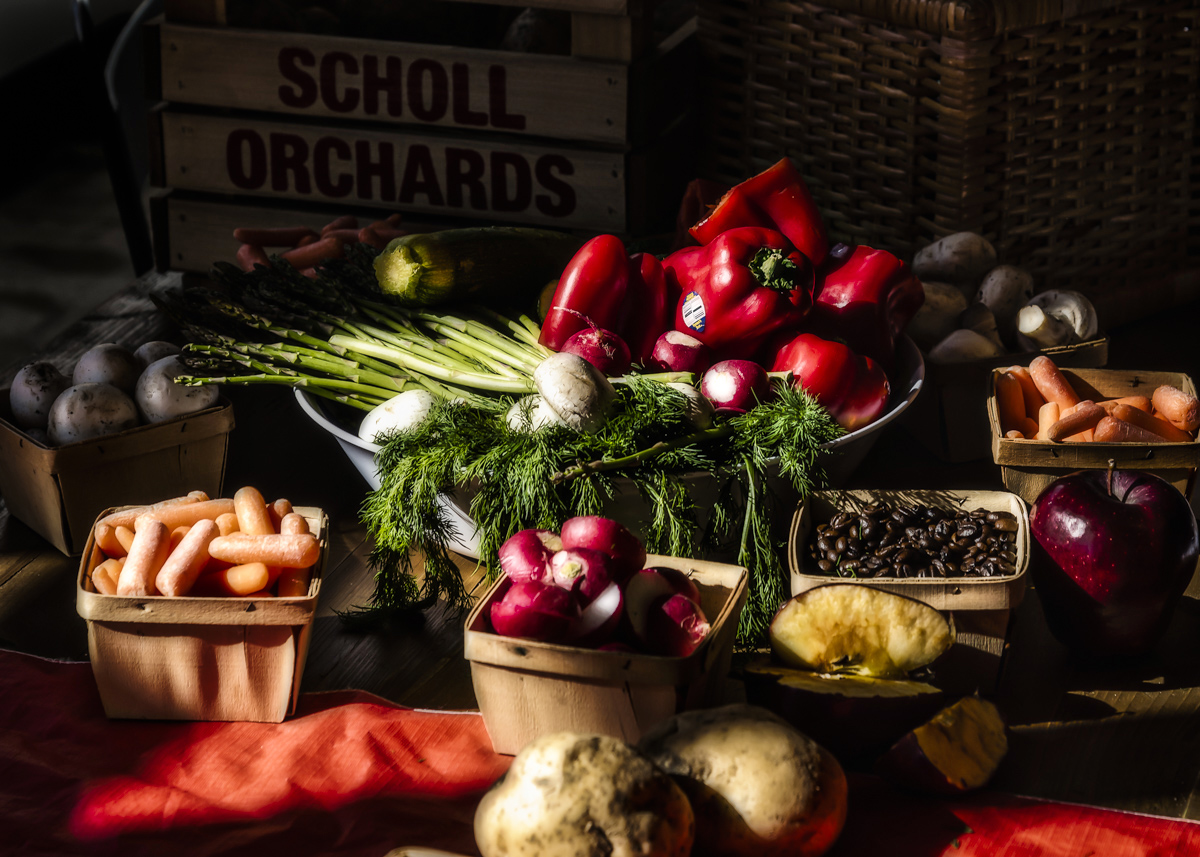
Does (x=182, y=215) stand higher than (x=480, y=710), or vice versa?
(x=182, y=215)

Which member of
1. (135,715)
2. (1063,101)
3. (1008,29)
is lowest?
(135,715)

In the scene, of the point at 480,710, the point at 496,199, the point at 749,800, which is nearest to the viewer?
the point at 749,800

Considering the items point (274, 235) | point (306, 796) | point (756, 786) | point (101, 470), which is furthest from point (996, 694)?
point (274, 235)

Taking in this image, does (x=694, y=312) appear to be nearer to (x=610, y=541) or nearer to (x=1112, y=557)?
(x=610, y=541)

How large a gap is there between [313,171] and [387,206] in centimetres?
16

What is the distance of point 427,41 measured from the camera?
7.33 feet

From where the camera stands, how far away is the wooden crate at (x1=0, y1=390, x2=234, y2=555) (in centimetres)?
146

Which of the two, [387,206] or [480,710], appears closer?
[480,710]

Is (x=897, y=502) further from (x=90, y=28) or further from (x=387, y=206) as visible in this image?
(x=90, y=28)

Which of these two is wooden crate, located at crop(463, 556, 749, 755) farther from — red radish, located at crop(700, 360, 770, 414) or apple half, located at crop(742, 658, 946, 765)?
red radish, located at crop(700, 360, 770, 414)

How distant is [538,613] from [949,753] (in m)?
0.42

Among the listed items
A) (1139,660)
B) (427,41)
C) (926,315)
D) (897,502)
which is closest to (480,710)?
(897,502)

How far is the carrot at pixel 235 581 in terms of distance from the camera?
3.89ft

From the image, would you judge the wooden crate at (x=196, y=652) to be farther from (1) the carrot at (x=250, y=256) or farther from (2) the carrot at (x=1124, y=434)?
(2) the carrot at (x=1124, y=434)
